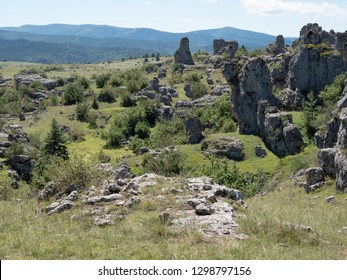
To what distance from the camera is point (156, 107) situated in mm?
113312

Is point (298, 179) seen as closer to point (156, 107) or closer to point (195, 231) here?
point (195, 231)

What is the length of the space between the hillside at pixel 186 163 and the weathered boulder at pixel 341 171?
0.43ft

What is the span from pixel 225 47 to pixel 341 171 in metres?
142

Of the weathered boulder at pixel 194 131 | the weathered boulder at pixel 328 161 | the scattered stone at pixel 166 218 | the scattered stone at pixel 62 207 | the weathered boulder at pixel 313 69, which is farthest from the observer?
the weathered boulder at pixel 313 69

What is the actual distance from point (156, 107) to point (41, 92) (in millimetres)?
56080

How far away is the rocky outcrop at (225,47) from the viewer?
532ft

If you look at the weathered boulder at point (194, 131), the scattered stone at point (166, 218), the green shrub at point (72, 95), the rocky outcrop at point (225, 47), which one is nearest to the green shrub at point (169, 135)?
the weathered boulder at point (194, 131)

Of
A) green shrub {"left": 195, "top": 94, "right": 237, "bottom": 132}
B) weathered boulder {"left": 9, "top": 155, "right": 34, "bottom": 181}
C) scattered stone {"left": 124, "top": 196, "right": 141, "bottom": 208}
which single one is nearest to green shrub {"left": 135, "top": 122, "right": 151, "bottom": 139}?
green shrub {"left": 195, "top": 94, "right": 237, "bottom": 132}

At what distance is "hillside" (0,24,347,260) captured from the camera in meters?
13.7

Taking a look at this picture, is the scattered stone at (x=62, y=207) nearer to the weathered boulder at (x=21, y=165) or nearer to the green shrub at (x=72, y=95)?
the weathered boulder at (x=21, y=165)

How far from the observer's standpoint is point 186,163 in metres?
61.1

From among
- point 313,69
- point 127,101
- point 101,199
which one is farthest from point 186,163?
point 127,101

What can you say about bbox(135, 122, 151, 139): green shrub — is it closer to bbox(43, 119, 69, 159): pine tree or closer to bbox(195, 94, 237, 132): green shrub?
bbox(195, 94, 237, 132): green shrub

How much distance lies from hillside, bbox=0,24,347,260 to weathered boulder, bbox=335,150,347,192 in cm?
13
